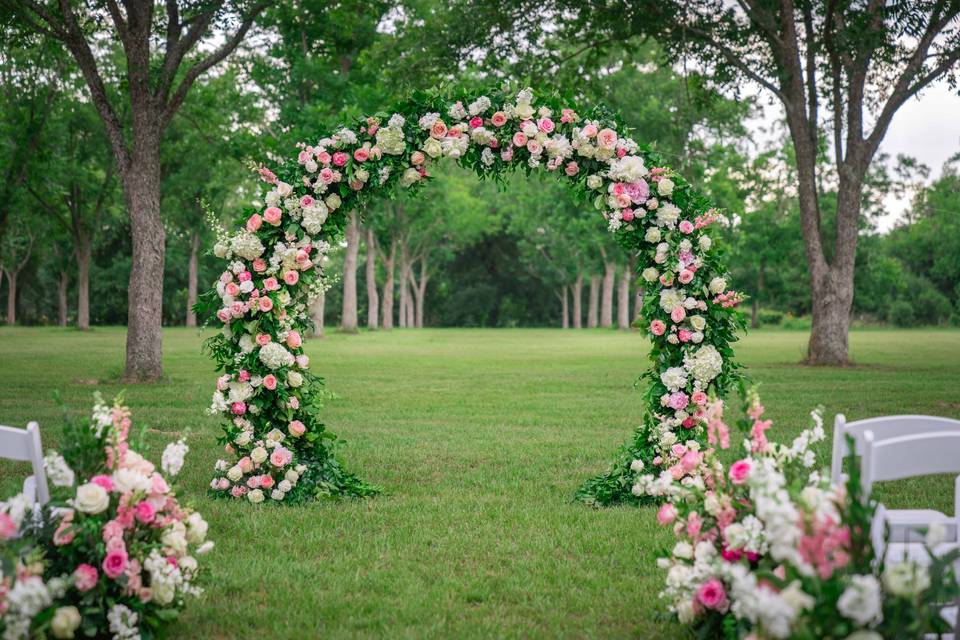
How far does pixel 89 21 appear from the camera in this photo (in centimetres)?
1664

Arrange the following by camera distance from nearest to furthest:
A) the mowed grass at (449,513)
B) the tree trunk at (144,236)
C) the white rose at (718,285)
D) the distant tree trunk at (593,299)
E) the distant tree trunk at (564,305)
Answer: the mowed grass at (449,513), the white rose at (718,285), the tree trunk at (144,236), the distant tree trunk at (593,299), the distant tree trunk at (564,305)

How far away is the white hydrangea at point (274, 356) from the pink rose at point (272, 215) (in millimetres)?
1050

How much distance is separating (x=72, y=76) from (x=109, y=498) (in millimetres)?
34315

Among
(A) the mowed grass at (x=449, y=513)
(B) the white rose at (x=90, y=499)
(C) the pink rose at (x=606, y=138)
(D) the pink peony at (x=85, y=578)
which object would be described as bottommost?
(A) the mowed grass at (x=449, y=513)

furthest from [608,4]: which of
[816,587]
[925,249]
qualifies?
[925,249]

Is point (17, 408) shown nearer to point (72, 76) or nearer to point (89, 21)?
point (89, 21)

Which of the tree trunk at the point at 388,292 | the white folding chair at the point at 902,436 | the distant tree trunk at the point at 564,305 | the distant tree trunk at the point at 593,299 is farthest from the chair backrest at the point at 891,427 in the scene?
the distant tree trunk at the point at 564,305

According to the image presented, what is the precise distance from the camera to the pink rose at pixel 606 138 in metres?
7.31

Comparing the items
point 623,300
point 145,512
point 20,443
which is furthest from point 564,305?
point 20,443

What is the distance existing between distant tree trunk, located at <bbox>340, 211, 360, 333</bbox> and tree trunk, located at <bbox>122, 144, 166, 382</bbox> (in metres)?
20.0

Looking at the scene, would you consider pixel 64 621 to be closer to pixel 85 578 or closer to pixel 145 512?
→ pixel 85 578

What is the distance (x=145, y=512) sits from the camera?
3.94 meters

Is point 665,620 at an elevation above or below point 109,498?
below

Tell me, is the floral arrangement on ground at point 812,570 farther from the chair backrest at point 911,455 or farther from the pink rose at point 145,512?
the pink rose at point 145,512
